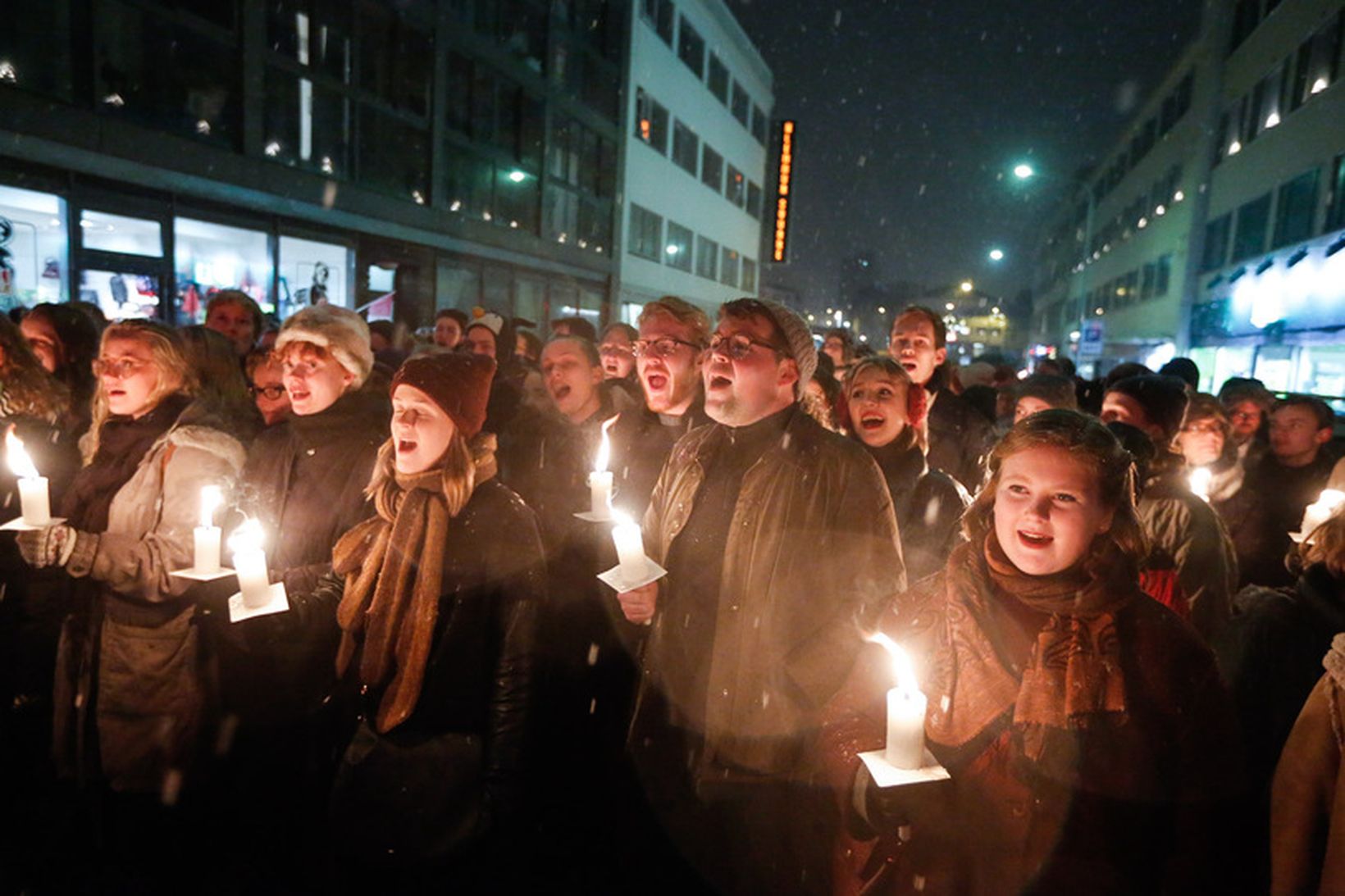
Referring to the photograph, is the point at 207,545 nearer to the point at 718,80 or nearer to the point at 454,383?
the point at 454,383

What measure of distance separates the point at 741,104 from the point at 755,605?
42.9 m

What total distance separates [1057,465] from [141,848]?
4.04m

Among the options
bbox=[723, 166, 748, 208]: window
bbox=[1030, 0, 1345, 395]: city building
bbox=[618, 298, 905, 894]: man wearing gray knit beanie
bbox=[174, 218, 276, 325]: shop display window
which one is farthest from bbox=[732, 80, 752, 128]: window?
bbox=[618, 298, 905, 894]: man wearing gray knit beanie

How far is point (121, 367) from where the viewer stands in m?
3.39

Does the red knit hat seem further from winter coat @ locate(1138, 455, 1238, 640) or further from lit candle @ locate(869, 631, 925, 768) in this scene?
winter coat @ locate(1138, 455, 1238, 640)

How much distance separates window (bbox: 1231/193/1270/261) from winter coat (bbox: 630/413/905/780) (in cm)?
2523

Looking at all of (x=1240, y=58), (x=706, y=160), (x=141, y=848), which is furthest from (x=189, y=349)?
(x=706, y=160)

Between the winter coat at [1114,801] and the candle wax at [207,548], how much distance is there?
2.09 meters

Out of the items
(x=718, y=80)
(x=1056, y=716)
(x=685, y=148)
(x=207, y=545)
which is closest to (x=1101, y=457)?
(x=1056, y=716)

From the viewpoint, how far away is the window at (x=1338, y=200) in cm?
1709

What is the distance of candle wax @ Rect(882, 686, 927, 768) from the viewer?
158 cm

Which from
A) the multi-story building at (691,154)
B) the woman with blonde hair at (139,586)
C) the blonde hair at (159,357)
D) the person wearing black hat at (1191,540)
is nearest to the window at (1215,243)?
the multi-story building at (691,154)

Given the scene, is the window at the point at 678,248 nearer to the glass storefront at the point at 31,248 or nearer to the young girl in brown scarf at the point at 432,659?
the glass storefront at the point at 31,248

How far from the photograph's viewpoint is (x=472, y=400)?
2807mm
